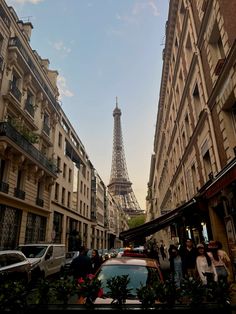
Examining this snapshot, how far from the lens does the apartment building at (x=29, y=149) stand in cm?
2039

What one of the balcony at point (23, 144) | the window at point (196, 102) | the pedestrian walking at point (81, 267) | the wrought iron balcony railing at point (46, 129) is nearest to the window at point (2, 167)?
the balcony at point (23, 144)

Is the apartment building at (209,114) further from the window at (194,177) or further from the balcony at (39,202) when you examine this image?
the balcony at (39,202)

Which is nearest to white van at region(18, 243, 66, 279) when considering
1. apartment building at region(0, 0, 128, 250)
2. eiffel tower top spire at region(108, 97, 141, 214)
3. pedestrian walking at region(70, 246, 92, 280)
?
apartment building at region(0, 0, 128, 250)

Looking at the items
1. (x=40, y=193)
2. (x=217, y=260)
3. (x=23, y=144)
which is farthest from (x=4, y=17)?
(x=217, y=260)

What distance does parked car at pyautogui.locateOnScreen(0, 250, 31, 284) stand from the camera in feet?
33.2

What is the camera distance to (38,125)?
1080 inches

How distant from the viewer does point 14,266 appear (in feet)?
34.8

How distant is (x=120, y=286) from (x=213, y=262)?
17.3 ft

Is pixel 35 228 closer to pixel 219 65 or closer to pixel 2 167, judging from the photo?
pixel 2 167

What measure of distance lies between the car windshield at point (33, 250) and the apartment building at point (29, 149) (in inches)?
160

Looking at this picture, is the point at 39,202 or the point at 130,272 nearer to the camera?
the point at 130,272

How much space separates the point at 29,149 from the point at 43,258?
1060cm

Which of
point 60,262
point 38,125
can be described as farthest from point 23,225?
point 38,125

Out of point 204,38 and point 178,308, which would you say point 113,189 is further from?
point 178,308
